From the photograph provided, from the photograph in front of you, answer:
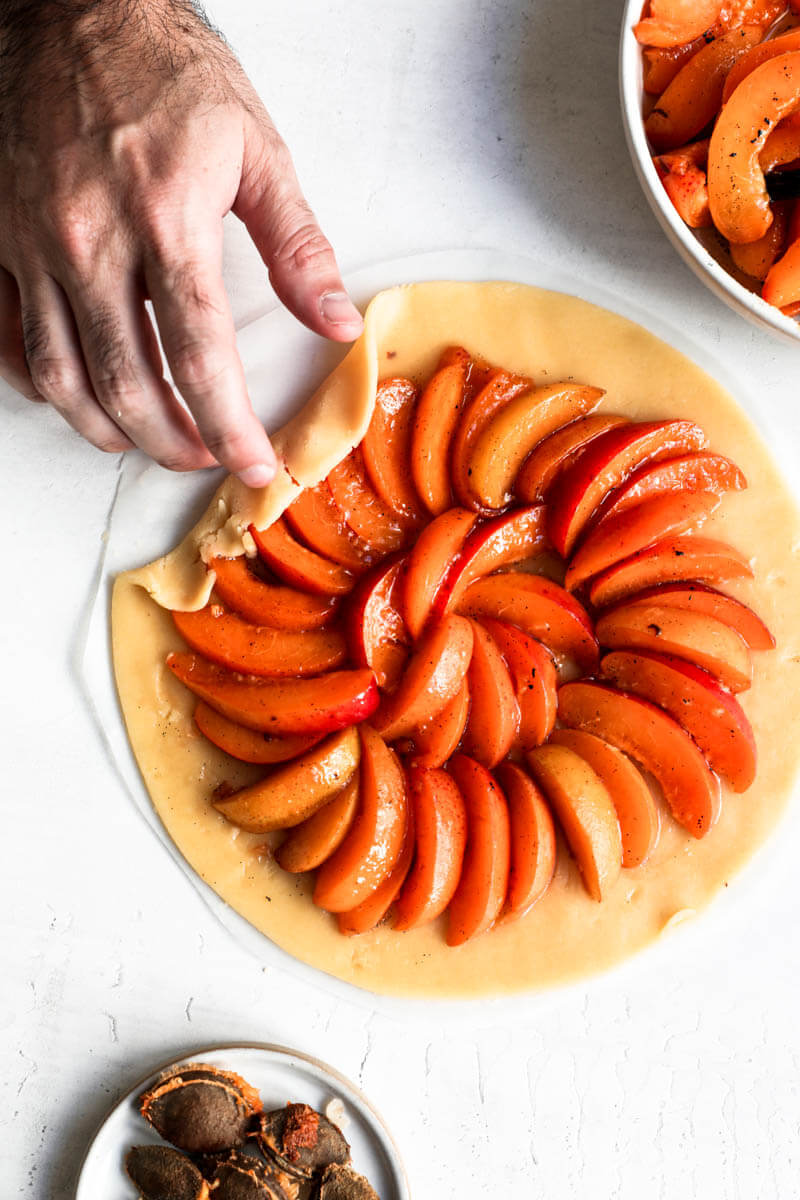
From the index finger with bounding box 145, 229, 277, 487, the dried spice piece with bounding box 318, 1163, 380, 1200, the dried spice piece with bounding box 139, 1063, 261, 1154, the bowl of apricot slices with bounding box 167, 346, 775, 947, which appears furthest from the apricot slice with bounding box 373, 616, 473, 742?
the dried spice piece with bounding box 318, 1163, 380, 1200

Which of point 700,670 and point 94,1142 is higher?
point 700,670

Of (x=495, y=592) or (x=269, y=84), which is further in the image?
(x=269, y=84)

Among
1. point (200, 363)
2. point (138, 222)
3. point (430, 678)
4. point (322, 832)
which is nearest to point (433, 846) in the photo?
point (322, 832)

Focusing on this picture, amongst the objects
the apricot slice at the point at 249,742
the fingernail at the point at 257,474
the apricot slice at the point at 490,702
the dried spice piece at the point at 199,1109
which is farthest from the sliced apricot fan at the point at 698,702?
the dried spice piece at the point at 199,1109

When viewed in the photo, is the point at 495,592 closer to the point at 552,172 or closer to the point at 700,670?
the point at 700,670

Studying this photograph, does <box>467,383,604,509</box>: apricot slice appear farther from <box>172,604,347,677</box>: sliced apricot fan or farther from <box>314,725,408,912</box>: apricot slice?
<box>314,725,408,912</box>: apricot slice

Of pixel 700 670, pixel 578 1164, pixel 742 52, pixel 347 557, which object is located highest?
pixel 742 52

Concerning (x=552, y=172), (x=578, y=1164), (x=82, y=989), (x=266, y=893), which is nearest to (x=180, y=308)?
Result: (x=552, y=172)
